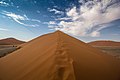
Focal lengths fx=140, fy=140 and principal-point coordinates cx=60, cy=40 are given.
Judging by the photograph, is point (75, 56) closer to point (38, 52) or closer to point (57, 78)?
point (57, 78)

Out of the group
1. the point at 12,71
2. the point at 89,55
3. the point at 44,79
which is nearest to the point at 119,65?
the point at 89,55

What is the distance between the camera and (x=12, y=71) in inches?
142

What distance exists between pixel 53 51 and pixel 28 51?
1177mm

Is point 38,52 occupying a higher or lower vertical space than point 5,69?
higher

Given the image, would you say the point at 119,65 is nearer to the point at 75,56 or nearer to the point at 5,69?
the point at 75,56

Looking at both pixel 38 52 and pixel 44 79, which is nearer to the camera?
pixel 44 79

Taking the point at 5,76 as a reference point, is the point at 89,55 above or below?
above

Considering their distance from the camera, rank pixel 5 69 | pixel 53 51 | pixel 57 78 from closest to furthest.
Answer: pixel 57 78
pixel 53 51
pixel 5 69

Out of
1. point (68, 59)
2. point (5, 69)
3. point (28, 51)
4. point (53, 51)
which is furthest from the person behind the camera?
point (28, 51)

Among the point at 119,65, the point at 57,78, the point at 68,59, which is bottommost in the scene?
the point at 119,65

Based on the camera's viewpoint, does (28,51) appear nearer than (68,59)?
No

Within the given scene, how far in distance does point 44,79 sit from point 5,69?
1.49 m

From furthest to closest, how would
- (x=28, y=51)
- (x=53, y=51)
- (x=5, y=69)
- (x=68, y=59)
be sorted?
(x=28, y=51) < (x=5, y=69) < (x=53, y=51) < (x=68, y=59)

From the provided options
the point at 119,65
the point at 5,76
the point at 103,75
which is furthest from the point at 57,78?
the point at 119,65
